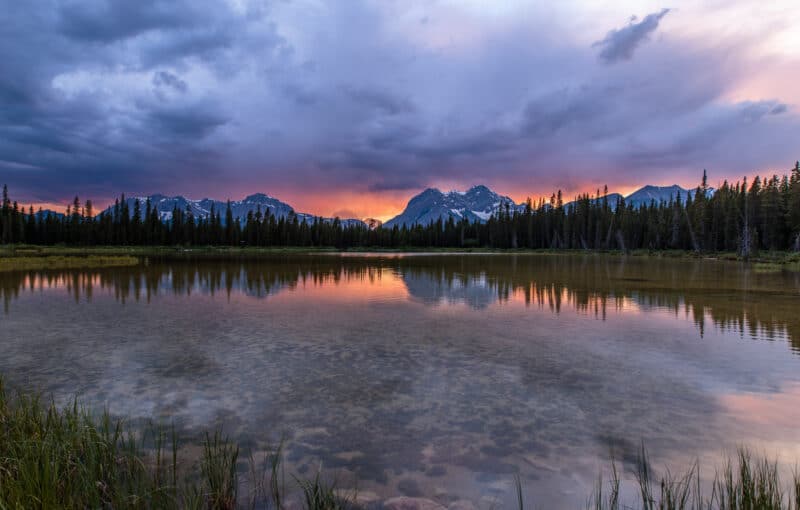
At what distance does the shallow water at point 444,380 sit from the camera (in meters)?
6.34

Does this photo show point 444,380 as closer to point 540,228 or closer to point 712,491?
point 712,491

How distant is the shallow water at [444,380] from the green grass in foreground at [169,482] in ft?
1.90

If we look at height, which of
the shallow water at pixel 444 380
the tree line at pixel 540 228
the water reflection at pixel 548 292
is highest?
the tree line at pixel 540 228

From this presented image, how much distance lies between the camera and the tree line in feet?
270

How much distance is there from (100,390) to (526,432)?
8.81 metres

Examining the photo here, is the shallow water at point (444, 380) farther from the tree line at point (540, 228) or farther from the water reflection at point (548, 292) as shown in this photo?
the tree line at point (540, 228)

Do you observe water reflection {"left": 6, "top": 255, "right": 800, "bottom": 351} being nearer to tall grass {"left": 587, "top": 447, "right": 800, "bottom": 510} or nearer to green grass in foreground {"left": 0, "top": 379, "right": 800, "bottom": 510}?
tall grass {"left": 587, "top": 447, "right": 800, "bottom": 510}

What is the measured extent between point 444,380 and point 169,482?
6.01m

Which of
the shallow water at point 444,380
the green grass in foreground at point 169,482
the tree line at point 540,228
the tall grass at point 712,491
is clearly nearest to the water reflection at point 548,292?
the shallow water at point 444,380

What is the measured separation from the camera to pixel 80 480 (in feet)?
16.0

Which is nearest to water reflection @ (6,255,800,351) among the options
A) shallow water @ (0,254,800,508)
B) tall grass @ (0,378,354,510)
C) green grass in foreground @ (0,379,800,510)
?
shallow water @ (0,254,800,508)

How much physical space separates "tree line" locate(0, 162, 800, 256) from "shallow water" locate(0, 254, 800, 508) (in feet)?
232

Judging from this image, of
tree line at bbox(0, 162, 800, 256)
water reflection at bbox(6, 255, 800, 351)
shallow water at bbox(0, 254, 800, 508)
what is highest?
tree line at bbox(0, 162, 800, 256)

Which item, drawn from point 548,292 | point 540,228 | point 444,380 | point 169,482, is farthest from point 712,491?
point 540,228
